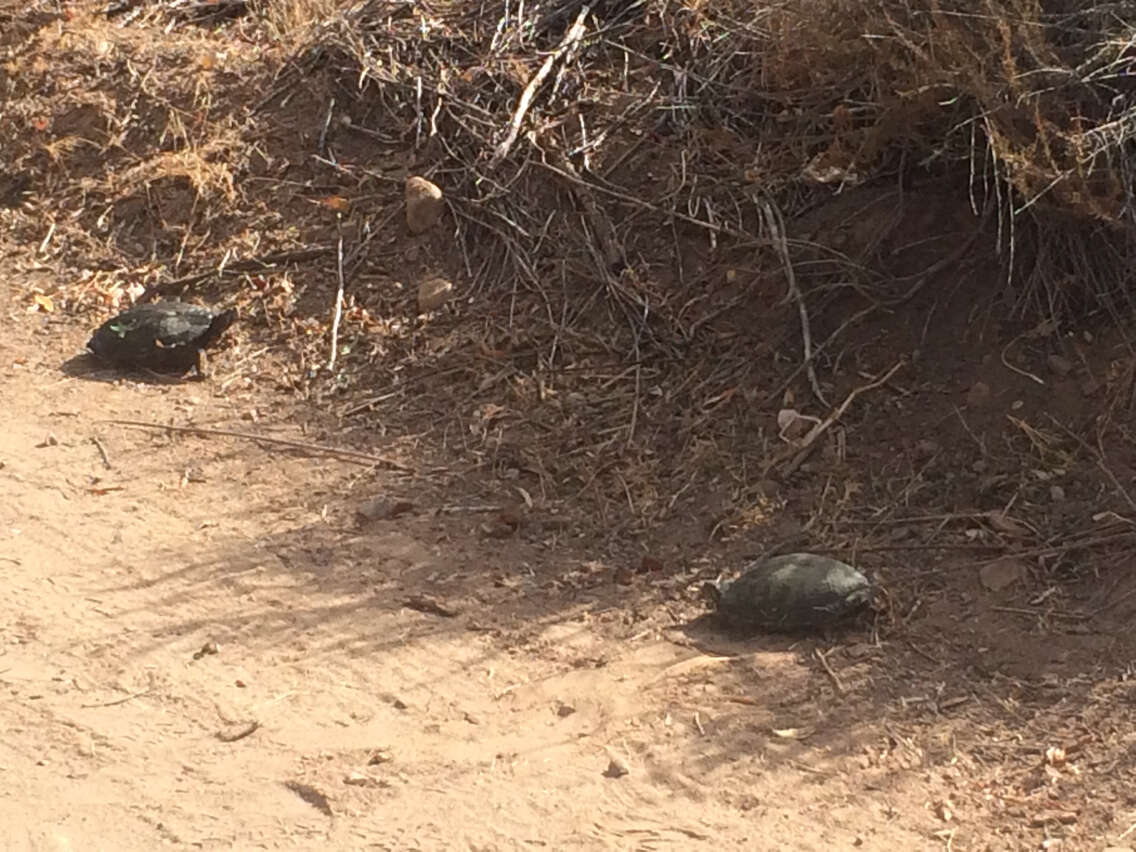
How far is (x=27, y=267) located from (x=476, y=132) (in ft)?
6.62

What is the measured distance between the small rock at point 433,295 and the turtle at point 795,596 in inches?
80.6

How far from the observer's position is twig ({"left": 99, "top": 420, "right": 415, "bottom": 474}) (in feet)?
15.8

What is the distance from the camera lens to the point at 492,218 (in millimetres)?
5746

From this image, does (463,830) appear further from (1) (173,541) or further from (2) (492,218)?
(2) (492,218)

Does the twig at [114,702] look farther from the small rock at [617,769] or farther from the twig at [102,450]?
the twig at [102,450]

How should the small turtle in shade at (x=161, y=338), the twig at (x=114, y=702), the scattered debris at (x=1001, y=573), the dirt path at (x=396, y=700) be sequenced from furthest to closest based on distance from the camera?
the small turtle in shade at (x=161, y=338), the scattered debris at (x=1001, y=573), the twig at (x=114, y=702), the dirt path at (x=396, y=700)

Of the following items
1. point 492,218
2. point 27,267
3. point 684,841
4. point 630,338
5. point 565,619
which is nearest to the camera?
point 684,841

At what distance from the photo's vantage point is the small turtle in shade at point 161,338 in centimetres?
538

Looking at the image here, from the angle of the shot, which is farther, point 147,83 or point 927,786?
point 147,83

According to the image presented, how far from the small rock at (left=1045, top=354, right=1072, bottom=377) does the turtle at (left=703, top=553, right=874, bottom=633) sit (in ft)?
3.74

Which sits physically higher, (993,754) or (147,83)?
(147,83)

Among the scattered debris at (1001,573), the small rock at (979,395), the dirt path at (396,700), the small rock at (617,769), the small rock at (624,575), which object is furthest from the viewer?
the small rock at (979,395)

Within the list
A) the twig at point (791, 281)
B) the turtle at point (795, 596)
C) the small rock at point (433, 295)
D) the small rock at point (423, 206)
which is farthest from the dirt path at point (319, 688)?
the small rock at point (423, 206)

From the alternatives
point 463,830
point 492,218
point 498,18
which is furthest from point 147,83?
point 463,830
